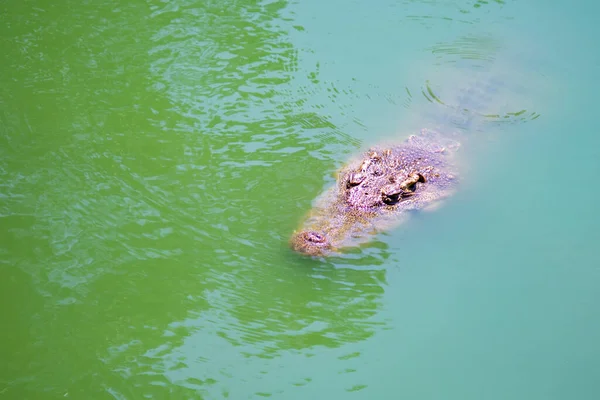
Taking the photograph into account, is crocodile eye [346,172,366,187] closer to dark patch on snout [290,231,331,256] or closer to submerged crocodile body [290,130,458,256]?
submerged crocodile body [290,130,458,256]

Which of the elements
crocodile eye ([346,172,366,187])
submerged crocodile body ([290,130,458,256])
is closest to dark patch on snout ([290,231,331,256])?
submerged crocodile body ([290,130,458,256])

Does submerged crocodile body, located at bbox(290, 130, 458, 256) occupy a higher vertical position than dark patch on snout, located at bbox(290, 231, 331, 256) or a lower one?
higher

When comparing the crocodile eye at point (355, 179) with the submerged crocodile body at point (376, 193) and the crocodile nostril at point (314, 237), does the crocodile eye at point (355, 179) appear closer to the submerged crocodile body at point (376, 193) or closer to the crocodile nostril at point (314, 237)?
the submerged crocodile body at point (376, 193)

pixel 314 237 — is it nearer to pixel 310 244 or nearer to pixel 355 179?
pixel 310 244

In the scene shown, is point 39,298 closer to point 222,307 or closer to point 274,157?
point 222,307

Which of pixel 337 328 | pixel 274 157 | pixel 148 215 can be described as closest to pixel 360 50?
pixel 274 157

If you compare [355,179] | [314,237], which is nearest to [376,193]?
[355,179]

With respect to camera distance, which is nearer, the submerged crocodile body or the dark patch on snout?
the dark patch on snout

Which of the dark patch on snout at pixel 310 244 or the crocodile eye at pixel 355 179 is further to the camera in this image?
the crocodile eye at pixel 355 179

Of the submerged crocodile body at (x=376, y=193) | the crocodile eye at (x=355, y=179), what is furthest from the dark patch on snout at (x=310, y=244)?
the crocodile eye at (x=355, y=179)
